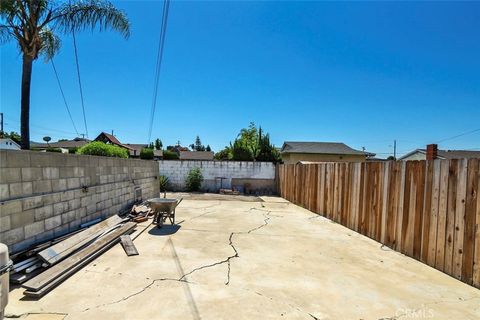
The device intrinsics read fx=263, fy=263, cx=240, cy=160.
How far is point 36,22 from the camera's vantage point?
6.57 m

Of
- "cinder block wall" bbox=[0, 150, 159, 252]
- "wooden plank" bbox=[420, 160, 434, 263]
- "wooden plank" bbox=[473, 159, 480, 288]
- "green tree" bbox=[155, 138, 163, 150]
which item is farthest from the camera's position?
"green tree" bbox=[155, 138, 163, 150]

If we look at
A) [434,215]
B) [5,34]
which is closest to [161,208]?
[434,215]

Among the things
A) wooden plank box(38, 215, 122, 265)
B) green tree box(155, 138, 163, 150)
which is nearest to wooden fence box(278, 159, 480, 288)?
wooden plank box(38, 215, 122, 265)

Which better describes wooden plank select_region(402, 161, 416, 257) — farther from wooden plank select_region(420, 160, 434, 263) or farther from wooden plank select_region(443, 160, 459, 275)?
wooden plank select_region(443, 160, 459, 275)

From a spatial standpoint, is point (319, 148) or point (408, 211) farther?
point (319, 148)

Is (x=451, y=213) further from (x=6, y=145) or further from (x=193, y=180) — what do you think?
(x=193, y=180)

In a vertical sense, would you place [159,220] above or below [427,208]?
below

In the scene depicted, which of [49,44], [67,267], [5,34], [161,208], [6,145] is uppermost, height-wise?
[49,44]

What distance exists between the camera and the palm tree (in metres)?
6.38

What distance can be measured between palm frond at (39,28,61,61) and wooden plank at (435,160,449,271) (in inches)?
397

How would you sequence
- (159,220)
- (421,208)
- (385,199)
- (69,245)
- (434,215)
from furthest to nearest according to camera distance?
(159,220) → (385,199) → (421,208) → (69,245) → (434,215)

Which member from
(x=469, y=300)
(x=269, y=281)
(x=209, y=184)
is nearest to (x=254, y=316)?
(x=269, y=281)

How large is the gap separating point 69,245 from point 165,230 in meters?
2.24

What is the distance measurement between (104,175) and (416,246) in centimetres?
Result: 661
